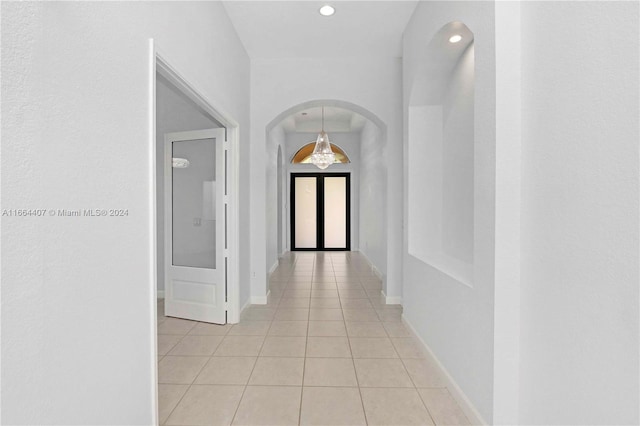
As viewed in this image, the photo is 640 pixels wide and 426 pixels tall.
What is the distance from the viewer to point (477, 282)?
1926 millimetres

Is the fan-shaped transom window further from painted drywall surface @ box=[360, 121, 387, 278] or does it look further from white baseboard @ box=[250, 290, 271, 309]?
white baseboard @ box=[250, 290, 271, 309]

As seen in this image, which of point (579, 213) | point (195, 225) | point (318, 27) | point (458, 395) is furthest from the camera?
point (195, 225)

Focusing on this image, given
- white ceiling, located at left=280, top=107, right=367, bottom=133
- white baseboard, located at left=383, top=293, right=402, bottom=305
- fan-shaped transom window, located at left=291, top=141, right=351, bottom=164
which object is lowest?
white baseboard, located at left=383, top=293, right=402, bottom=305

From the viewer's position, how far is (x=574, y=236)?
137cm

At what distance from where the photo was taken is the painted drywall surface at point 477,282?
178 centimetres

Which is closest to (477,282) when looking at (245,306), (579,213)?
(579,213)

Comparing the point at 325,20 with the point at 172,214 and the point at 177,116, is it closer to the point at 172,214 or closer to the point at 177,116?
the point at 177,116

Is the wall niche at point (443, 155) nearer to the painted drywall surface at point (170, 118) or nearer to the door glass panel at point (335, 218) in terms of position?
the painted drywall surface at point (170, 118)

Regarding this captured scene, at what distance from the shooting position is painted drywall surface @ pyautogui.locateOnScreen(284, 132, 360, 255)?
9164 mm

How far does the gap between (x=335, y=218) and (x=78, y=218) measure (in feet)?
28.5

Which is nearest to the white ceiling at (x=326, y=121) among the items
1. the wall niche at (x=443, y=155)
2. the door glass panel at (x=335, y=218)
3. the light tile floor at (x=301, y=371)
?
the door glass panel at (x=335, y=218)

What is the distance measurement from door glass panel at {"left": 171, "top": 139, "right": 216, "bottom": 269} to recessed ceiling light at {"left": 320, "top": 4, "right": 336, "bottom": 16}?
1.78 metres

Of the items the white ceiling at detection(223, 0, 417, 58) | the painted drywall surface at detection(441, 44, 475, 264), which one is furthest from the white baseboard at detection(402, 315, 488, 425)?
the white ceiling at detection(223, 0, 417, 58)

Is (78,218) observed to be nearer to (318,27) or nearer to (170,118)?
(318,27)
